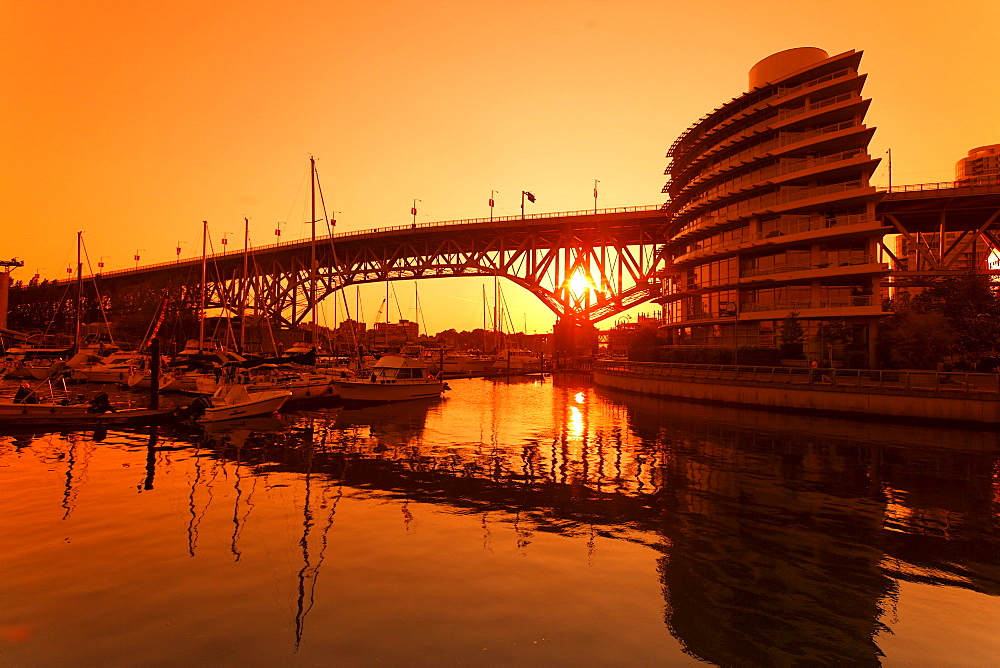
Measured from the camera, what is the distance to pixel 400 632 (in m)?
7.90

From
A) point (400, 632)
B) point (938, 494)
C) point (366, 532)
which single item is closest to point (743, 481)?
point (938, 494)

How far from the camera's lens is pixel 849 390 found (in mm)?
30688

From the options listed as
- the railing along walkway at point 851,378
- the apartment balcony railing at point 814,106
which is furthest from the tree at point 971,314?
the apartment balcony railing at point 814,106

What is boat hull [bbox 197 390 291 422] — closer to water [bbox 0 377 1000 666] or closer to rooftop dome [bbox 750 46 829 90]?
water [bbox 0 377 1000 666]

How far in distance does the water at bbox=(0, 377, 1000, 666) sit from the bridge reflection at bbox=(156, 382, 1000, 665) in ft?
0.26


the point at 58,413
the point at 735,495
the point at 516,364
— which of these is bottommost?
the point at 735,495

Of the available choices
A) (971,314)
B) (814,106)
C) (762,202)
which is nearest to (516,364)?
(762,202)

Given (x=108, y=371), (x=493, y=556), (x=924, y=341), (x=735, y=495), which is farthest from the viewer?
(x=108, y=371)

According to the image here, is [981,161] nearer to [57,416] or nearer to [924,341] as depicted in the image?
[924,341]

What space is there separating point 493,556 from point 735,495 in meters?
8.23

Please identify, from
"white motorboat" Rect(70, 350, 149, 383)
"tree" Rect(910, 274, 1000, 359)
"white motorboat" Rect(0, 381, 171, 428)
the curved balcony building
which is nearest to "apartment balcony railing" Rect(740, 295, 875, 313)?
the curved balcony building

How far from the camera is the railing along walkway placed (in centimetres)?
2759

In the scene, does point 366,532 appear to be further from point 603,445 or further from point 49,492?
point 603,445

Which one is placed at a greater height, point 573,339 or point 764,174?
point 764,174
